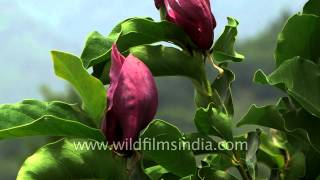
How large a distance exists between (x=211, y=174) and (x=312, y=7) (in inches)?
10.2

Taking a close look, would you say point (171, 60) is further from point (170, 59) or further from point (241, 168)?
point (241, 168)

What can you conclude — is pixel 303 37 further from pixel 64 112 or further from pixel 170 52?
pixel 64 112

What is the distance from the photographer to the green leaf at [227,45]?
910 millimetres

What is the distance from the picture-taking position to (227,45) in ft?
3.03

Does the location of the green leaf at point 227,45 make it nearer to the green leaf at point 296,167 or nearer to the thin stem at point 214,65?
the thin stem at point 214,65

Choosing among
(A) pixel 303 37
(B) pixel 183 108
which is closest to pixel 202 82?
(A) pixel 303 37

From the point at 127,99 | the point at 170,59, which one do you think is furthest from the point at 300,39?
the point at 127,99

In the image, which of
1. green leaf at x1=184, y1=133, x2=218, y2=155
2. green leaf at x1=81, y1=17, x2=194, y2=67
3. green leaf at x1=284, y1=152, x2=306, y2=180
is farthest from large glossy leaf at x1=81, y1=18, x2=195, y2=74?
green leaf at x1=284, y1=152, x2=306, y2=180

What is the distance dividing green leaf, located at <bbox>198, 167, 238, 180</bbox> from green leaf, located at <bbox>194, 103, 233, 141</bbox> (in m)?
0.04

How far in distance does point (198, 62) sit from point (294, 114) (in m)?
0.14

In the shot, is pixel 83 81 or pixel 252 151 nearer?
pixel 83 81

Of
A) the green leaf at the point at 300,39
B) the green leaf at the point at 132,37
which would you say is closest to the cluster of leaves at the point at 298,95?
the green leaf at the point at 300,39

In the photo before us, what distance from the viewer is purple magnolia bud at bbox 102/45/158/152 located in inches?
30.3

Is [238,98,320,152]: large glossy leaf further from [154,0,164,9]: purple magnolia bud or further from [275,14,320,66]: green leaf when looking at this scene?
[154,0,164,9]: purple magnolia bud
